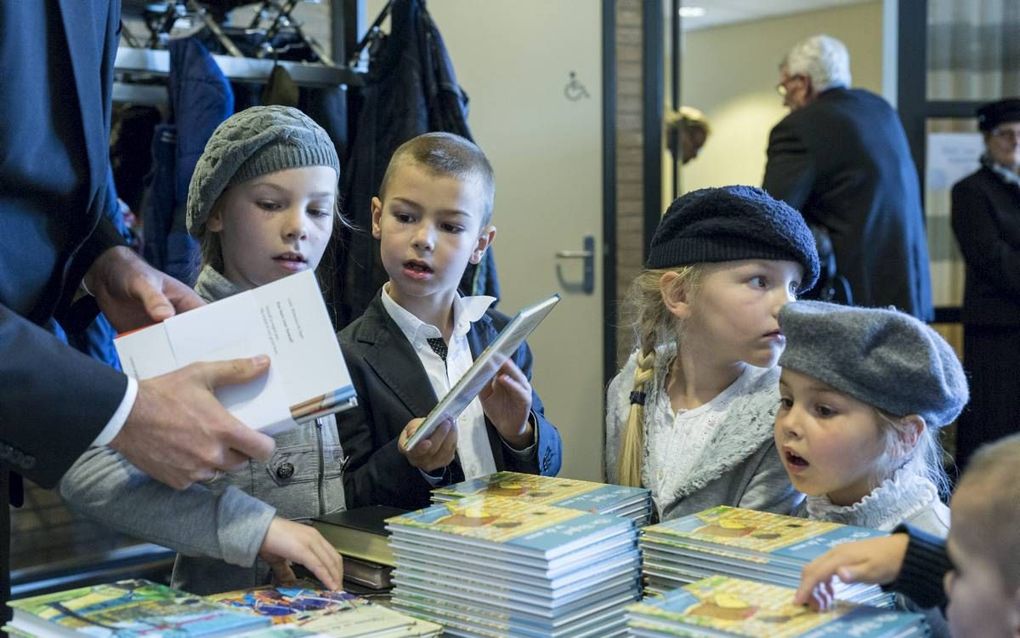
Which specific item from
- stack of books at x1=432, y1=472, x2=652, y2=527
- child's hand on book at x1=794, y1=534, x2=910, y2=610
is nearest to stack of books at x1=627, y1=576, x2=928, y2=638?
child's hand on book at x1=794, y1=534, x2=910, y2=610

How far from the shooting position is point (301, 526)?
1.50 metres

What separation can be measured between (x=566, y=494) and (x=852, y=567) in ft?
1.34

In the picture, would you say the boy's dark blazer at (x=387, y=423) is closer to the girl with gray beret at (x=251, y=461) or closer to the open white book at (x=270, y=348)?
the girl with gray beret at (x=251, y=461)

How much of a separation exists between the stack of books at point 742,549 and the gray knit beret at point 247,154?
101cm

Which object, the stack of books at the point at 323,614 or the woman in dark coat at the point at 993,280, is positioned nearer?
the stack of books at the point at 323,614

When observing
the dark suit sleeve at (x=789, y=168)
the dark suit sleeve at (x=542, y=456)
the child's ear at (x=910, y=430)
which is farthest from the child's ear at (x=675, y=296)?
the dark suit sleeve at (x=789, y=168)

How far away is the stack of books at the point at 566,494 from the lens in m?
1.41

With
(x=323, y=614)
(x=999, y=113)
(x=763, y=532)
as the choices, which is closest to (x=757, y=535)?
(x=763, y=532)

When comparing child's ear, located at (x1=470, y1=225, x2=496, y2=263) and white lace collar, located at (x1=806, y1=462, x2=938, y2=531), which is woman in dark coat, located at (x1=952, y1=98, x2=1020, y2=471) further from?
white lace collar, located at (x1=806, y1=462, x2=938, y2=531)

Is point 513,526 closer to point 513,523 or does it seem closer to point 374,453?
point 513,523

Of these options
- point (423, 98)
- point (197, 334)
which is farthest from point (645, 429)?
point (423, 98)

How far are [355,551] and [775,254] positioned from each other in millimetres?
871

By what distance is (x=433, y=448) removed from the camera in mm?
1718

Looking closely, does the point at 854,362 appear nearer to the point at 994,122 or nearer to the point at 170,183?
the point at 170,183
